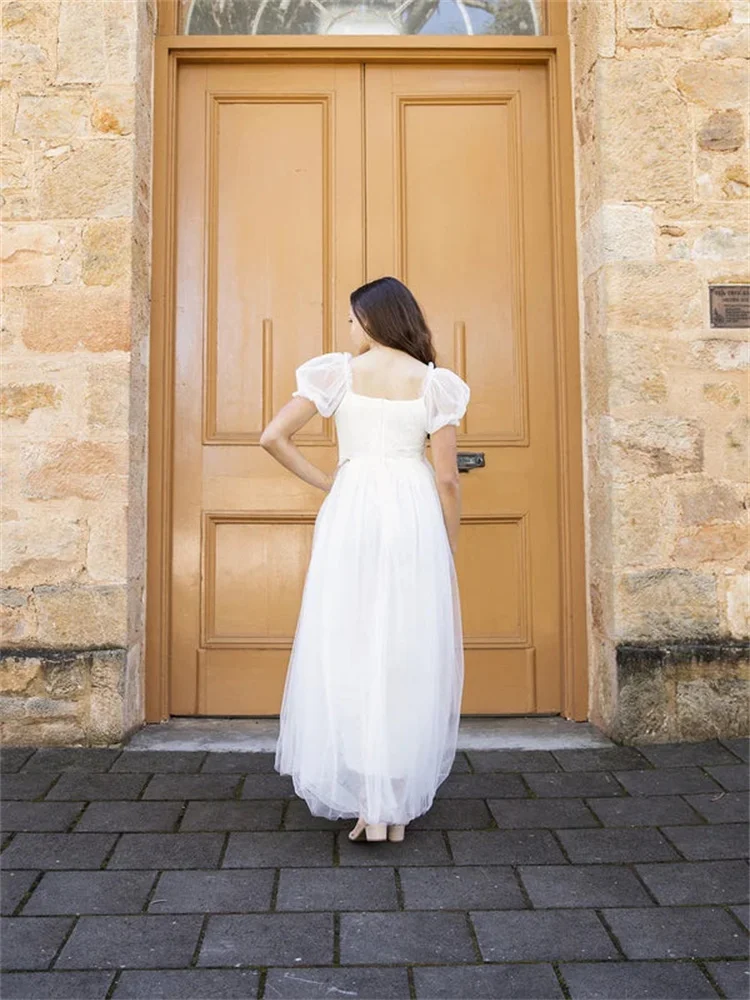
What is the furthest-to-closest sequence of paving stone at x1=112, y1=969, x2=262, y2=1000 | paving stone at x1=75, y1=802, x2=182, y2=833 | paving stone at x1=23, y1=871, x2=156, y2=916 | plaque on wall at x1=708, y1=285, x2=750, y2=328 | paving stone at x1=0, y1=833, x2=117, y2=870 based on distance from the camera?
plaque on wall at x1=708, y1=285, x2=750, y2=328 → paving stone at x1=75, y1=802, x2=182, y2=833 → paving stone at x1=0, y1=833, x2=117, y2=870 → paving stone at x1=23, y1=871, x2=156, y2=916 → paving stone at x1=112, y1=969, x2=262, y2=1000

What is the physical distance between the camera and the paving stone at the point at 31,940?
6.03 feet

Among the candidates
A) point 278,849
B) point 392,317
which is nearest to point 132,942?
point 278,849

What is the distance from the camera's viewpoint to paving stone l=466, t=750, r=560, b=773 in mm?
3127

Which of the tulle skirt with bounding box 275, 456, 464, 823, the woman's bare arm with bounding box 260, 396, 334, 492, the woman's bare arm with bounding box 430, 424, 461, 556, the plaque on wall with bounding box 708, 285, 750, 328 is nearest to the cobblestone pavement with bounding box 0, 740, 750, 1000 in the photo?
the tulle skirt with bounding box 275, 456, 464, 823

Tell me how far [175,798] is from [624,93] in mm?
3314

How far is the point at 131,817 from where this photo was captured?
8.77 feet

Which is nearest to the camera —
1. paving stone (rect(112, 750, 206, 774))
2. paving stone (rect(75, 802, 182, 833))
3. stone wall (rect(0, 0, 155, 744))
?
paving stone (rect(75, 802, 182, 833))

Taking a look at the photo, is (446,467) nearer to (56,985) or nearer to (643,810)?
(643,810)

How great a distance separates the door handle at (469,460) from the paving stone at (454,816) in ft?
→ 4.90

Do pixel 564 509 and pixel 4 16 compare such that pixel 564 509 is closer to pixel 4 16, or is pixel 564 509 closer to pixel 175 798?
pixel 175 798

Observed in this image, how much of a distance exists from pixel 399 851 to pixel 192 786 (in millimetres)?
876

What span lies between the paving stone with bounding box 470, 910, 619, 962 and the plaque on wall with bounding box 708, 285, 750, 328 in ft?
8.05

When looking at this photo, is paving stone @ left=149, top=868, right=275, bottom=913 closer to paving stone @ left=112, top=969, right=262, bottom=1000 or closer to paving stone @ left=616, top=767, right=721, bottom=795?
paving stone @ left=112, top=969, right=262, bottom=1000

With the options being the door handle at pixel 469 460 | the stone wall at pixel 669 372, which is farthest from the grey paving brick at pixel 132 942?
the door handle at pixel 469 460
